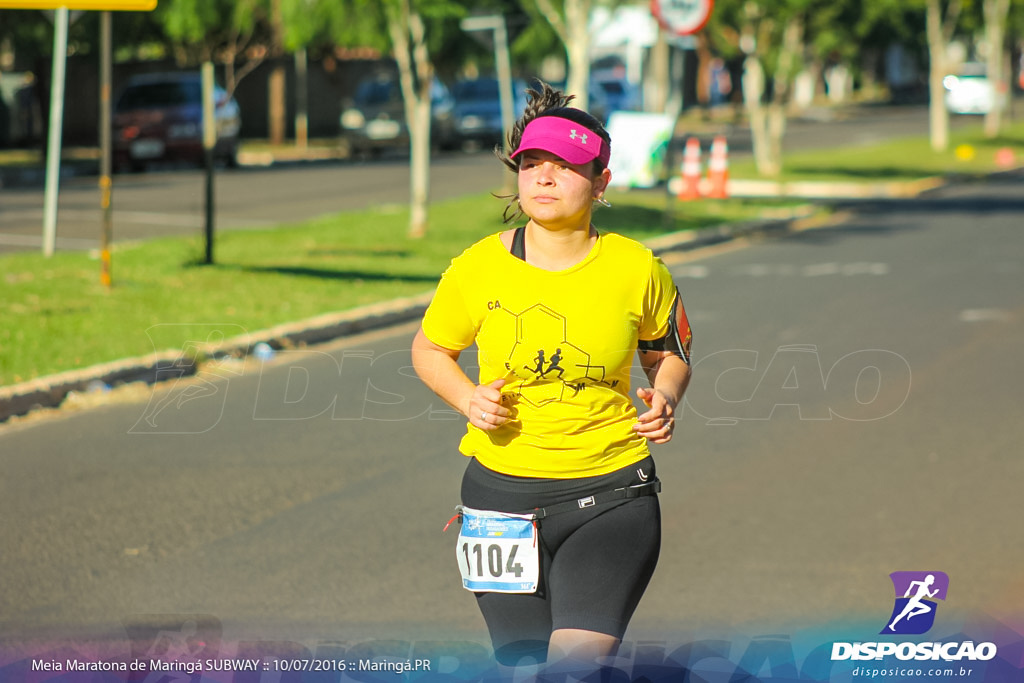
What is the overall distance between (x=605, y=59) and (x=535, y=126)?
6554 cm

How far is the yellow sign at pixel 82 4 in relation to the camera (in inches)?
278

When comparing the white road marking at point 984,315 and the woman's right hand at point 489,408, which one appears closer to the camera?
the woman's right hand at point 489,408

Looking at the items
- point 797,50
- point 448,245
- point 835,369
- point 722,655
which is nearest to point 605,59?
point 797,50

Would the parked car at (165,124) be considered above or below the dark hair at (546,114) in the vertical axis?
below

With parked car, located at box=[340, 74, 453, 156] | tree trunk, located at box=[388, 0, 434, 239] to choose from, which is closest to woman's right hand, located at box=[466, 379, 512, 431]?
tree trunk, located at box=[388, 0, 434, 239]

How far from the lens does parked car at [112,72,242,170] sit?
30578 mm

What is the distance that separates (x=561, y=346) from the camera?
3438 millimetres

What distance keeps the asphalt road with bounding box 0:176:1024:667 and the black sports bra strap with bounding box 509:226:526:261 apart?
78.1 inches

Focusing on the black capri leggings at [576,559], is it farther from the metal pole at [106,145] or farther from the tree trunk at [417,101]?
the tree trunk at [417,101]

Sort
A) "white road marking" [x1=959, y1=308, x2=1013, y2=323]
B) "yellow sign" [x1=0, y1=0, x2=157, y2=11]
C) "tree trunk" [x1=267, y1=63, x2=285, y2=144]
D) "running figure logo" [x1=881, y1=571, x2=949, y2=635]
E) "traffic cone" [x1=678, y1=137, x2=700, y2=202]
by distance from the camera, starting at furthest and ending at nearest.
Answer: "tree trunk" [x1=267, y1=63, x2=285, y2=144]
"traffic cone" [x1=678, y1=137, x2=700, y2=202]
"white road marking" [x1=959, y1=308, x2=1013, y2=323]
"yellow sign" [x1=0, y1=0, x2=157, y2=11]
"running figure logo" [x1=881, y1=571, x2=949, y2=635]

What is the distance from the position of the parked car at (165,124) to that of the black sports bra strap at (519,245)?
27.2 meters

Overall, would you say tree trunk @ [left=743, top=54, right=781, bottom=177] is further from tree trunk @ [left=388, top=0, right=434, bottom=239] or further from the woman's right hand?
the woman's right hand

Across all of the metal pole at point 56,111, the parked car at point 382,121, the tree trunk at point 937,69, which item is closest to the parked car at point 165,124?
the parked car at point 382,121

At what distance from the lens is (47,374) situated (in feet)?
30.4
